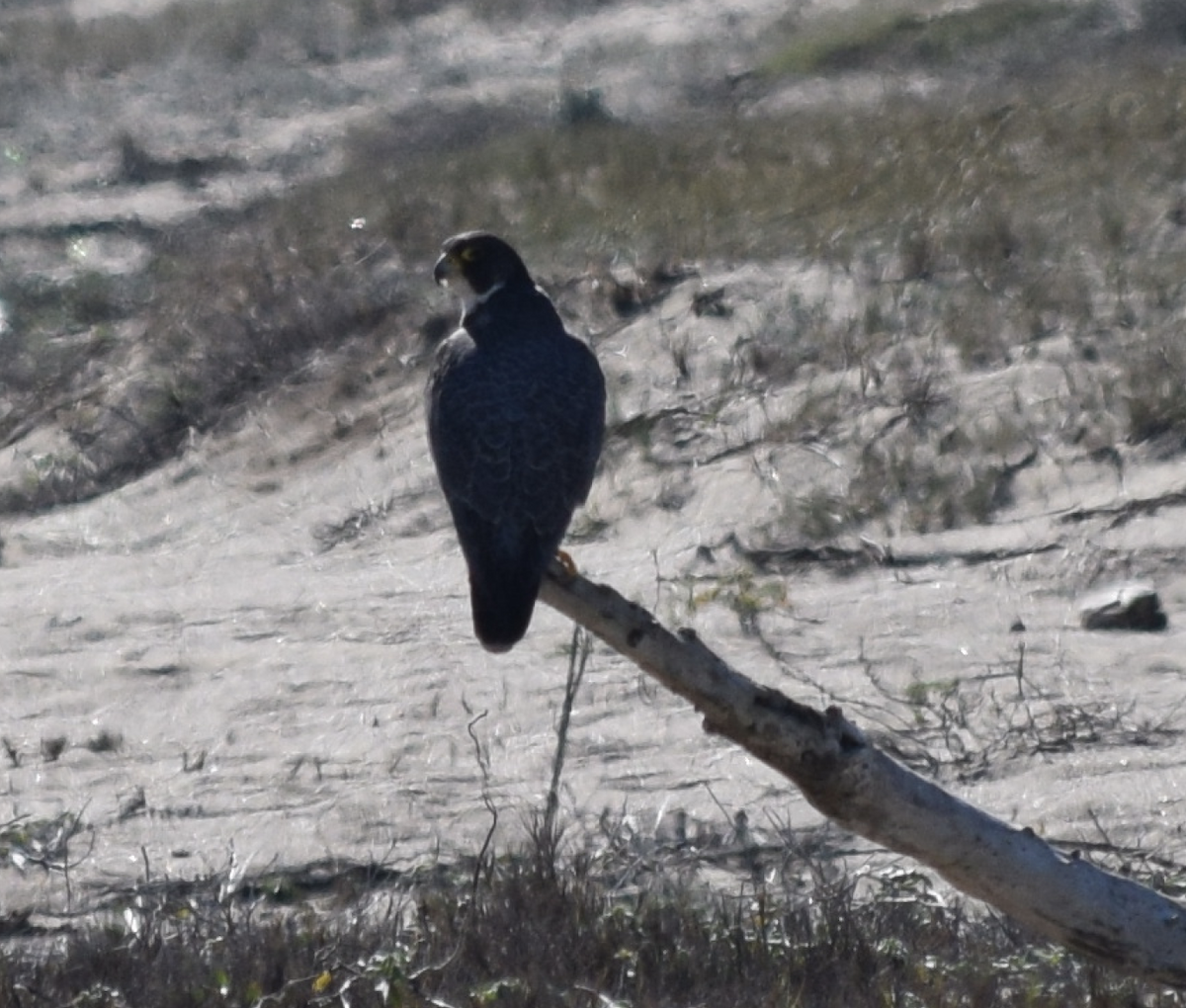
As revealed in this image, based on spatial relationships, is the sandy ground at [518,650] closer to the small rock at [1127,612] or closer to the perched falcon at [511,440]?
the small rock at [1127,612]

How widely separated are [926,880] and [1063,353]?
4161 mm

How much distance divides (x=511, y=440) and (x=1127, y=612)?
317cm

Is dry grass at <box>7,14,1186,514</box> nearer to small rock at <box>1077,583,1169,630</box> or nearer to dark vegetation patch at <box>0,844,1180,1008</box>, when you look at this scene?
small rock at <box>1077,583,1169,630</box>

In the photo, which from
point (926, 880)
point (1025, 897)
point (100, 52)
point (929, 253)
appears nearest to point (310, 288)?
point (929, 253)

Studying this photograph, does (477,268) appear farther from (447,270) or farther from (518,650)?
(518,650)

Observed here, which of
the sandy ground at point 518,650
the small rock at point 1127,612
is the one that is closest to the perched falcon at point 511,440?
the sandy ground at point 518,650

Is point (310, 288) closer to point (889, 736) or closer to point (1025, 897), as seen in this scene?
point (889, 736)

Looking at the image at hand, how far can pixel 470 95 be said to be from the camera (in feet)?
64.2

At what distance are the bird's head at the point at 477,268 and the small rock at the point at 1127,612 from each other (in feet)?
8.47

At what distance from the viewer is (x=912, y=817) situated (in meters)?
4.07

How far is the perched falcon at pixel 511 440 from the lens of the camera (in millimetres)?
4871

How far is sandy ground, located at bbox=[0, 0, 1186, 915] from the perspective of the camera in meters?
6.95

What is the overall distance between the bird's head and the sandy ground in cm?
159

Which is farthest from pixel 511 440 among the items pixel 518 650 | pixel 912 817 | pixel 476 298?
pixel 518 650
